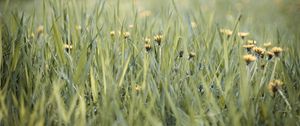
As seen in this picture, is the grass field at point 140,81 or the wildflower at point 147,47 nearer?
the grass field at point 140,81

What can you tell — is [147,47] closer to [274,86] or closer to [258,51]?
[258,51]

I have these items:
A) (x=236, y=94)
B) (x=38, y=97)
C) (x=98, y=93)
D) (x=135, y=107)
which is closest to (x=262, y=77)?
(x=236, y=94)

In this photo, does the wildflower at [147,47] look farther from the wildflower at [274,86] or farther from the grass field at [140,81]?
the wildflower at [274,86]

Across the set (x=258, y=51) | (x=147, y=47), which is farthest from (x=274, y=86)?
(x=147, y=47)

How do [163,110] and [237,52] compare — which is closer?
[163,110]

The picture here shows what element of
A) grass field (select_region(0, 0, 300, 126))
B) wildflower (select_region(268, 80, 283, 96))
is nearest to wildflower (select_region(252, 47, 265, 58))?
grass field (select_region(0, 0, 300, 126))

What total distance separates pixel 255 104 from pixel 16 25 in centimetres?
100

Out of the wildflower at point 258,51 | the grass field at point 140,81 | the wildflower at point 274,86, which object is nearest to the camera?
the grass field at point 140,81

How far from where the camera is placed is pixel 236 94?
150 cm

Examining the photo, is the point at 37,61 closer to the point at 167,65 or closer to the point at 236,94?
the point at 167,65

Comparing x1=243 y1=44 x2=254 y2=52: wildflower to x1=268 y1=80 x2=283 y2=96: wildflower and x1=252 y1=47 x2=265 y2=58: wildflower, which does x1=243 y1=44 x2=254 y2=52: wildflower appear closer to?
x1=252 y1=47 x2=265 y2=58: wildflower

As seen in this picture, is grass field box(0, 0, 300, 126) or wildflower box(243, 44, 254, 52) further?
wildflower box(243, 44, 254, 52)

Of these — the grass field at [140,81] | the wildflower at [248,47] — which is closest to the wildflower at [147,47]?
the grass field at [140,81]

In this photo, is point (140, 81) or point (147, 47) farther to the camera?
point (147, 47)
